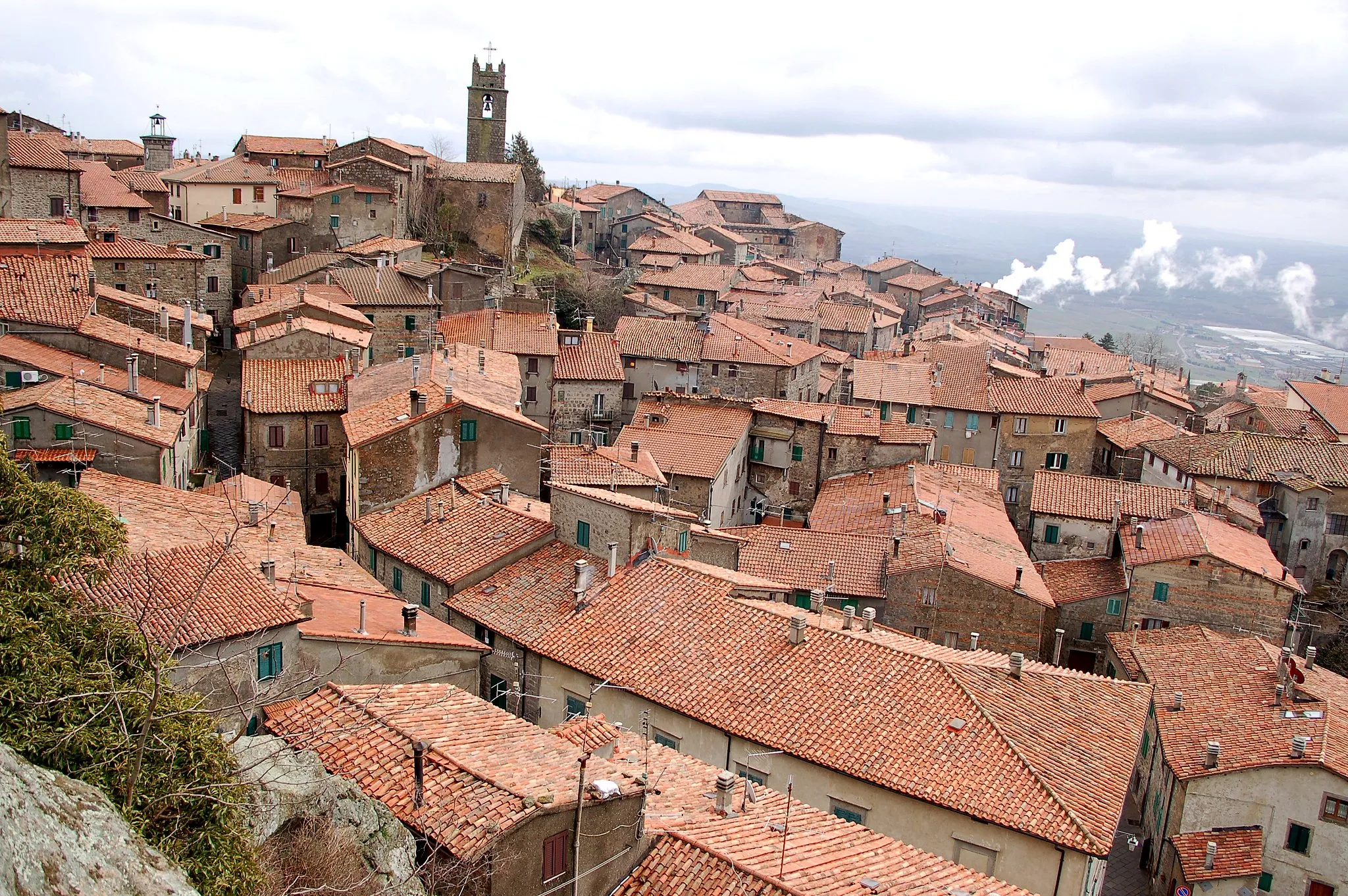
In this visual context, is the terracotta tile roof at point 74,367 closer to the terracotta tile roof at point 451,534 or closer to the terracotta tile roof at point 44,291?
the terracotta tile roof at point 44,291

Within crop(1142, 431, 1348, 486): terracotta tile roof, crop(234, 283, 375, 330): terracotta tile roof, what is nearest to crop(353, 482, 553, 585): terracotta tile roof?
crop(234, 283, 375, 330): terracotta tile roof

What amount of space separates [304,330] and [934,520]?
78.9 ft

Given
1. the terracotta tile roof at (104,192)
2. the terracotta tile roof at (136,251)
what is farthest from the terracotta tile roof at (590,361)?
the terracotta tile roof at (104,192)

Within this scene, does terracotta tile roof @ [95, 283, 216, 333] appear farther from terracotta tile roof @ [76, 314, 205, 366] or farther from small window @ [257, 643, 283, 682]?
small window @ [257, 643, 283, 682]

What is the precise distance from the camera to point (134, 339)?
35.8 m

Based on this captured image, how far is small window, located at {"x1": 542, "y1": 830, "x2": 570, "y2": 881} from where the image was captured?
12.7 m

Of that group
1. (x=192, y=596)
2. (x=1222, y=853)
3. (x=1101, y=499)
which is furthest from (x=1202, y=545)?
(x=192, y=596)

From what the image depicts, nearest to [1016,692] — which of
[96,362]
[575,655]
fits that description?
[575,655]

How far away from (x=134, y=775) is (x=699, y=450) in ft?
107

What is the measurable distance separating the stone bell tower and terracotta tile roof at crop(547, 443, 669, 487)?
5235cm

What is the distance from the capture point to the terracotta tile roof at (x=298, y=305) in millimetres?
44906

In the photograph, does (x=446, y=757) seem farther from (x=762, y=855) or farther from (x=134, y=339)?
(x=134, y=339)

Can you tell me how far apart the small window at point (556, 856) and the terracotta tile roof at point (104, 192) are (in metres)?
50.3

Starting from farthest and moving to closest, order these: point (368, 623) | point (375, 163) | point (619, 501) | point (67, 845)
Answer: point (375, 163), point (619, 501), point (368, 623), point (67, 845)
